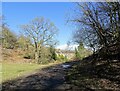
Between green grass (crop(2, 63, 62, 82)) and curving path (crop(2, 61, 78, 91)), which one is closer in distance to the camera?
curving path (crop(2, 61, 78, 91))

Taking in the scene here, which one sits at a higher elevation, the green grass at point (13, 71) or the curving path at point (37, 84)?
the green grass at point (13, 71)

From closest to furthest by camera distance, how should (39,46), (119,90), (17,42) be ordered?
(119,90) < (39,46) < (17,42)

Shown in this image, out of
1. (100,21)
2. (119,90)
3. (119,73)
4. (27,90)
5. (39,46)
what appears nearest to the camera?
(119,90)

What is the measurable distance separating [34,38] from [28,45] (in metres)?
2.85

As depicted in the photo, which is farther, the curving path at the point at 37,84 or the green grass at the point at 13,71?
the green grass at the point at 13,71

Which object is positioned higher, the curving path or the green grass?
the green grass

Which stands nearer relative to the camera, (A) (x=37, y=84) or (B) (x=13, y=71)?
(A) (x=37, y=84)

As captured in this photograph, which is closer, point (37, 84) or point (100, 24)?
point (37, 84)

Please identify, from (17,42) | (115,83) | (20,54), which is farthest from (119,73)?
(17,42)

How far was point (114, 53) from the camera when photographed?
25234 mm

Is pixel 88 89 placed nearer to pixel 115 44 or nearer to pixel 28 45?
pixel 115 44

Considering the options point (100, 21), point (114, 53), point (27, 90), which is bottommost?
point (27, 90)

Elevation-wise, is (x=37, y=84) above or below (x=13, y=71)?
below

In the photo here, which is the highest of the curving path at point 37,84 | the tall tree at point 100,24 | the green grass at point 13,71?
the tall tree at point 100,24
